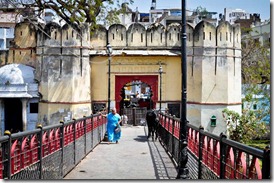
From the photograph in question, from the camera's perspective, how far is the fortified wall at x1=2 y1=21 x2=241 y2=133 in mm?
16562

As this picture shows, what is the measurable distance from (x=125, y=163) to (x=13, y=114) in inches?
442

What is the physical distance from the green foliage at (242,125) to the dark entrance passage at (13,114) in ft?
26.1

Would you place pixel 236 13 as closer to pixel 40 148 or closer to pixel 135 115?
pixel 135 115

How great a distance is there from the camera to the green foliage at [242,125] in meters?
16.2

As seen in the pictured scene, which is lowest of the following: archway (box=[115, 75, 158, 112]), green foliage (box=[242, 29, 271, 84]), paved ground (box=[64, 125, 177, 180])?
paved ground (box=[64, 125, 177, 180])

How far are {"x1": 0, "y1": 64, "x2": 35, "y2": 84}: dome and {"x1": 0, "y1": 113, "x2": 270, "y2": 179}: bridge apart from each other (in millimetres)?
7884

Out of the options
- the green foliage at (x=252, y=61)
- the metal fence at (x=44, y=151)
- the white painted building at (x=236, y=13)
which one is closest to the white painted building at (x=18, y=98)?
the white painted building at (x=236, y=13)

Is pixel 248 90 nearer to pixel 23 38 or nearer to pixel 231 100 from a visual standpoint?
pixel 231 100

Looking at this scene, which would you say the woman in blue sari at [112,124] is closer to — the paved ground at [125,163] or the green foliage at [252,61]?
the paved ground at [125,163]

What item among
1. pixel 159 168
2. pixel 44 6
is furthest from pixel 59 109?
pixel 159 168

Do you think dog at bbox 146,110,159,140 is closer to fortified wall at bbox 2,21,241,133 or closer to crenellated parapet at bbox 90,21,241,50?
fortified wall at bbox 2,21,241,133

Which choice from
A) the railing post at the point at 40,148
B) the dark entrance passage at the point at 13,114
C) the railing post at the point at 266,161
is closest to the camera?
the railing post at the point at 266,161

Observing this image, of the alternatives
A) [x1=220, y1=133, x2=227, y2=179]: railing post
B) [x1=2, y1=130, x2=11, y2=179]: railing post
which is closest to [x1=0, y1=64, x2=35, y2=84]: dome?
[x1=2, y1=130, x2=11, y2=179]: railing post

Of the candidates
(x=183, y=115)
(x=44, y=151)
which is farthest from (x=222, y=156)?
(x=44, y=151)
